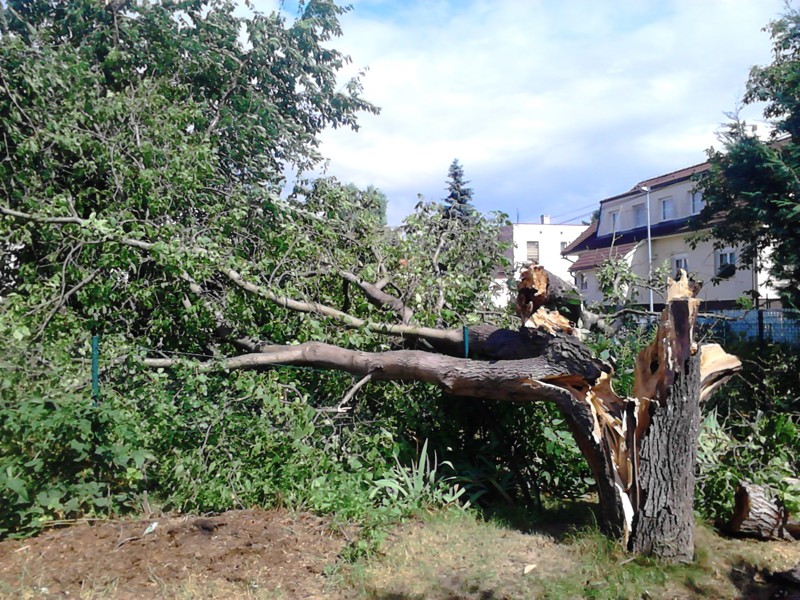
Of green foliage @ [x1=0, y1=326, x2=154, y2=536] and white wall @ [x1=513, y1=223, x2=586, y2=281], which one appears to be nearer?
green foliage @ [x1=0, y1=326, x2=154, y2=536]

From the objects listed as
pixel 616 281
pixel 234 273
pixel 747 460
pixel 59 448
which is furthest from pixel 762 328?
pixel 59 448

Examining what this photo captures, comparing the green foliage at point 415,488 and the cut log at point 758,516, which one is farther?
the green foliage at point 415,488

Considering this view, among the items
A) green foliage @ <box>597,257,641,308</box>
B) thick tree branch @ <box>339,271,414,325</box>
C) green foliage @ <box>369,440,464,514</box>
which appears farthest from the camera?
green foliage @ <box>597,257,641,308</box>

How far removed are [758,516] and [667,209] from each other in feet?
76.9

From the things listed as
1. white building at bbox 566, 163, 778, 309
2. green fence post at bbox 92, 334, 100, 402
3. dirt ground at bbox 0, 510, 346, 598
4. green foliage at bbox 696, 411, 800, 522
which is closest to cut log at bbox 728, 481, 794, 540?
green foliage at bbox 696, 411, 800, 522

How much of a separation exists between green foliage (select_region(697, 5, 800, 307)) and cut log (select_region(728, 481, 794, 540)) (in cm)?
502

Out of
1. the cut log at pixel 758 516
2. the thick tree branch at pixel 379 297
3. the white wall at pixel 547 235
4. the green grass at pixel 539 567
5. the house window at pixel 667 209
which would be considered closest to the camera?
the green grass at pixel 539 567

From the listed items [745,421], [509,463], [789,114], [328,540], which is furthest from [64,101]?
[789,114]

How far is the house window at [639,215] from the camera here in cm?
2762

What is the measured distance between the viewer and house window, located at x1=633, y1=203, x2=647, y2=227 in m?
27.6

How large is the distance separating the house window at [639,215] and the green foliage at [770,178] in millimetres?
16196

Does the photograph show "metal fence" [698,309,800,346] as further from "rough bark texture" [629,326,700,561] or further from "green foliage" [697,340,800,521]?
"rough bark texture" [629,326,700,561]

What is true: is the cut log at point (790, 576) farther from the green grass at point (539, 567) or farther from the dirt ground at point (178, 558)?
the dirt ground at point (178, 558)

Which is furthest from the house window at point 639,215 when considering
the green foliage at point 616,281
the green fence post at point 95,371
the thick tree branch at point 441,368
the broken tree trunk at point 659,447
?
the green fence post at point 95,371
